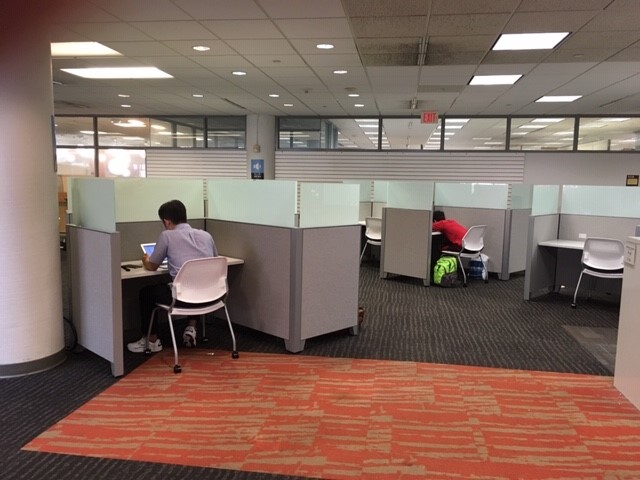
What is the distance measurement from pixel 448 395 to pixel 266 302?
5.19ft

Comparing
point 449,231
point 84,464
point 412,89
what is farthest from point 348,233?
point 412,89

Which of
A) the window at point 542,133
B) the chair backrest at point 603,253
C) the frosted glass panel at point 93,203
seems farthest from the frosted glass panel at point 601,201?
the frosted glass panel at point 93,203

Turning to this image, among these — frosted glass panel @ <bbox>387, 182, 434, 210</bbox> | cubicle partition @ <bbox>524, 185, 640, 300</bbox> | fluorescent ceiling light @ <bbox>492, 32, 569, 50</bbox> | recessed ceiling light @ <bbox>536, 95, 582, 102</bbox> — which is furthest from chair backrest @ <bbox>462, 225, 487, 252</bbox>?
fluorescent ceiling light @ <bbox>492, 32, 569, 50</bbox>

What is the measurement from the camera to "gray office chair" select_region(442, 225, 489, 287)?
6.55 meters

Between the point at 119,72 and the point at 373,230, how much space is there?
4228 mm

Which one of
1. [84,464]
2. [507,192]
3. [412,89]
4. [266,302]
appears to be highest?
[412,89]

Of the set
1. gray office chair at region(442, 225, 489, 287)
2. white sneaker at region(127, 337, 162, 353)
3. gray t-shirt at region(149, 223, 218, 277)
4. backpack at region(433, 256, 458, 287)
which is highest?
gray t-shirt at region(149, 223, 218, 277)

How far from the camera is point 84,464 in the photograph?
2.29 metres

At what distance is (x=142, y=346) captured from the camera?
3816 mm

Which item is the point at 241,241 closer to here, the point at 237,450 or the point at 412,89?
the point at 237,450

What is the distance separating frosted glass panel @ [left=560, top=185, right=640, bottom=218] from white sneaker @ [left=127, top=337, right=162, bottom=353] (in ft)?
16.4

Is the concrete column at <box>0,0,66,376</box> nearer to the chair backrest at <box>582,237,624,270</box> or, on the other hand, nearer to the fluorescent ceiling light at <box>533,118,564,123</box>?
the chair backrest at <box>582,237,624,270</box>

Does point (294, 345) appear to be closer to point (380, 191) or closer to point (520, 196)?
point (380, 191)

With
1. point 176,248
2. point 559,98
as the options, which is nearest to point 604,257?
point 559,98
